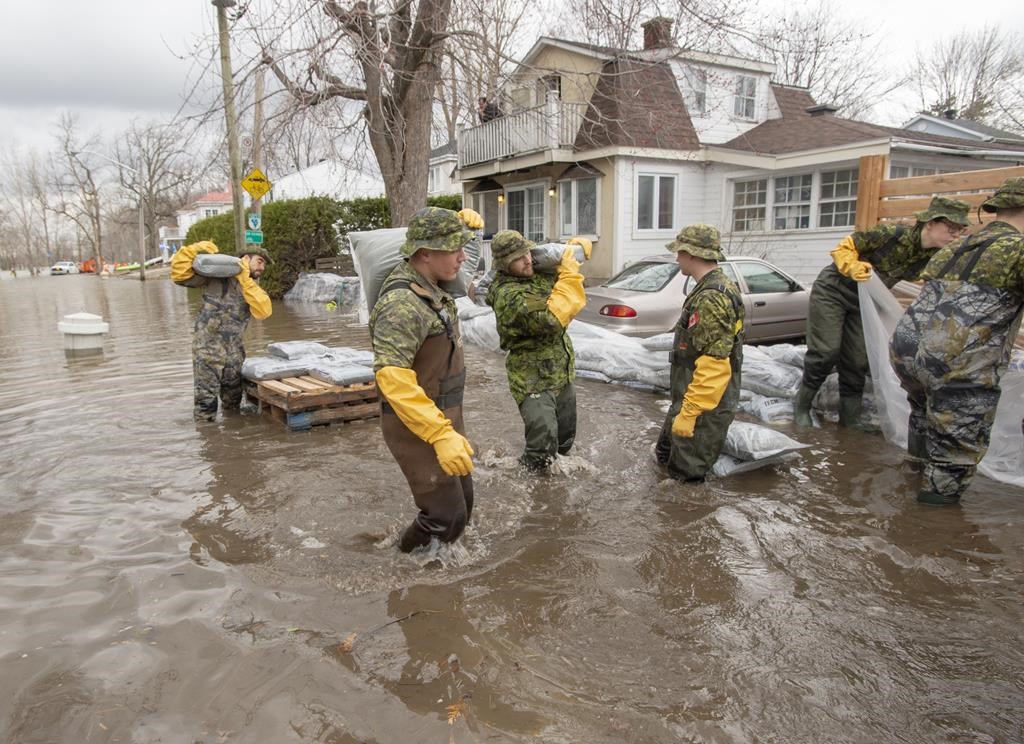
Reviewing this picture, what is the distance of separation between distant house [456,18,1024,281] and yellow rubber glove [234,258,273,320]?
944 cm

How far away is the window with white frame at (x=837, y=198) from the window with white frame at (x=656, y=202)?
3356 mm

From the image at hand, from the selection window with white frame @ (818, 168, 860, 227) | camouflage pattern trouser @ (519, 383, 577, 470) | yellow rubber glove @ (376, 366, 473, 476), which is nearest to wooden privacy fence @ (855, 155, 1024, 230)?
camouflage pattern trouser @ (519, 383, 577, 470)

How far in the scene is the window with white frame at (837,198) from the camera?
45.6ft

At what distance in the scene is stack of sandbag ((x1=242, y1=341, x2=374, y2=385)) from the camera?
623cm

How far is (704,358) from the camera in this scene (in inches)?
156

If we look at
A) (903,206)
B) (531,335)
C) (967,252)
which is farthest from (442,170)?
(967,252)

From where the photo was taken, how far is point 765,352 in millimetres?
6836

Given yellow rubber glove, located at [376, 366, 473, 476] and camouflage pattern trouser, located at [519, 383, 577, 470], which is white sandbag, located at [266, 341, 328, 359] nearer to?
camouflage pattern trouser, located at [519, 383, 577, 470]

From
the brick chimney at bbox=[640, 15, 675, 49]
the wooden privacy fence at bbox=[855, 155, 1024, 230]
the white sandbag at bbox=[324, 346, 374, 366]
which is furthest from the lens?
the brick chimney at bbox=[640, 15, 675, 49]

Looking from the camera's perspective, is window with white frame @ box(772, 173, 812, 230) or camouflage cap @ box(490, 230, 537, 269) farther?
window with white frame @ box(772, 173, 812, 230)

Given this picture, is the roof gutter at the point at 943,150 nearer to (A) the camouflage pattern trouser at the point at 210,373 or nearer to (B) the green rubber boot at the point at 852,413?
(B) the green rubber boot at the point at 852,413

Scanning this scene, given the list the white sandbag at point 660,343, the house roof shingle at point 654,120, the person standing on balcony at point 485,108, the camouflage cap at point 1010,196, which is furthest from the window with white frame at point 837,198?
the camouflage cap at point 1010,196

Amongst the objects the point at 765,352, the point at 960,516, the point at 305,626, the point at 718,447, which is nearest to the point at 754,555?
the point at 718,447

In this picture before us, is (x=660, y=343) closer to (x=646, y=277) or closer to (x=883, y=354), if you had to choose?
(x=646, y=277)
